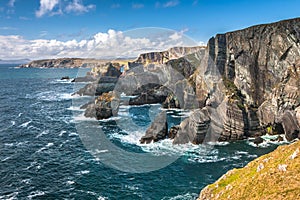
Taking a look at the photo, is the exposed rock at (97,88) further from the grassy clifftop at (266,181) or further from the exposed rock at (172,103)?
the grassy clifftop at (266,181)

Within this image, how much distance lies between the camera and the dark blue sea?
142 ft

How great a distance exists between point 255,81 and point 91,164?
179 ft

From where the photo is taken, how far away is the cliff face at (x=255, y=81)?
220 feet

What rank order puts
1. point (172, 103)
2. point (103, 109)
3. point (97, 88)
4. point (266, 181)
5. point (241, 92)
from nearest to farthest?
point (266, 181), point (241, 92), point (103, 109), point (172, 103), point (97, 88)

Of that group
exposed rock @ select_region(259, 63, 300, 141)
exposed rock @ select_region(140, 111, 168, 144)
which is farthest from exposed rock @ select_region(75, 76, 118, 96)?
exposed rock @ select_region(259, 63, 300, 141)

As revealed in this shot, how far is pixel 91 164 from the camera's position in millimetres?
54094

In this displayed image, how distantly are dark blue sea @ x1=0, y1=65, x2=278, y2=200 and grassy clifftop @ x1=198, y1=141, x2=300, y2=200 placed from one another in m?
13.9

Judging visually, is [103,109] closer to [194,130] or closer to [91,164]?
[194,130]

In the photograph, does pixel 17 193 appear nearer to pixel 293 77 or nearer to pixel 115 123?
pixel 115 123

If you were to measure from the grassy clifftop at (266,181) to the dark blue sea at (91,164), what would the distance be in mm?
13873

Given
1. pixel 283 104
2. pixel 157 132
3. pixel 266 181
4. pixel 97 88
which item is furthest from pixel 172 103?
pixel 266 181

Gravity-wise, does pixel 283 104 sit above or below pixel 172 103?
above

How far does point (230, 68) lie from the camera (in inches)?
3524

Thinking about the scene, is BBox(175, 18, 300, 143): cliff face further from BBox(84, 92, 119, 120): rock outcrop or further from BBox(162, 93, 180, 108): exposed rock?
BBox(84, 92, 119, 120): rock outcrop
